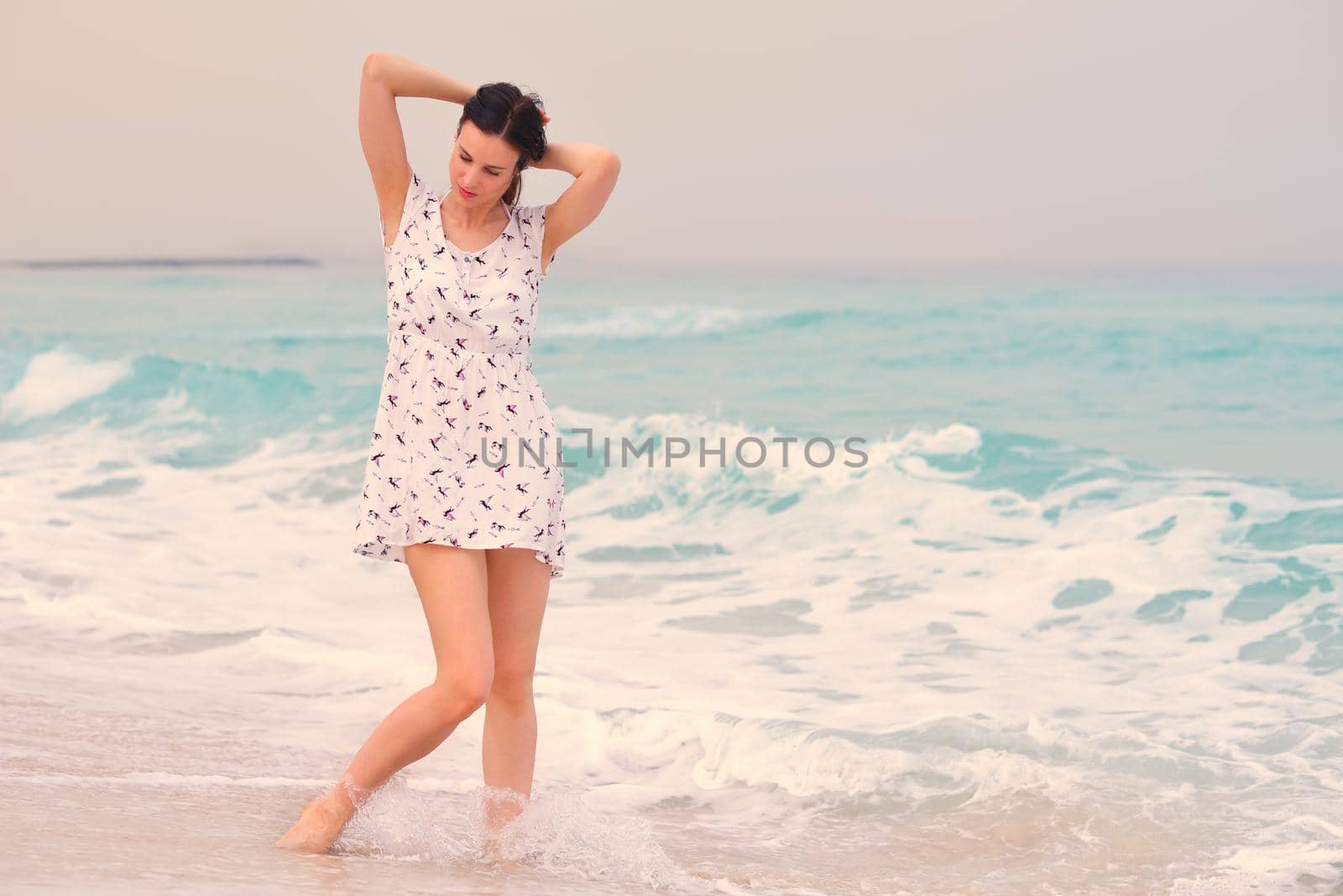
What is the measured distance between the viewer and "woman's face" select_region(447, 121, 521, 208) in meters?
1.97

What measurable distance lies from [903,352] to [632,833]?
8.67 metres

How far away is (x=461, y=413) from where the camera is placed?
204 cm

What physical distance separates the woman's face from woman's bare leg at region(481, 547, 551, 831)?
0.51 metres

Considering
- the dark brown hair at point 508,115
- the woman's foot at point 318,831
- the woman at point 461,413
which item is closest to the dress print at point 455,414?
the woman at point 461,413

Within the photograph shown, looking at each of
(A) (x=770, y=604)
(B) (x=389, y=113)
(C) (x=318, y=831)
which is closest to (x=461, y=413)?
(B) (x=389, y=113)

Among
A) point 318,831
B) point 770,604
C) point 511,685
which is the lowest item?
point 770,604

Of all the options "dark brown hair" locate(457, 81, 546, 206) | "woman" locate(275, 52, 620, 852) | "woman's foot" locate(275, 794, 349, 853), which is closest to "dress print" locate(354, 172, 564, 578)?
"woman" locate(275, 52, 620, 852)

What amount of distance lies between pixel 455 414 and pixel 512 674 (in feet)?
1.34

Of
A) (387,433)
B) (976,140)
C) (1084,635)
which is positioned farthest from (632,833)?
(976,140)

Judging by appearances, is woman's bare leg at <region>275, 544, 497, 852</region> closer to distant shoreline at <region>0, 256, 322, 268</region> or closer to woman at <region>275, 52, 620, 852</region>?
woman at <region>275, 52, 620, 852</region>

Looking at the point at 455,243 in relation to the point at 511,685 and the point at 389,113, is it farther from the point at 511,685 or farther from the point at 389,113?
the point at 511,685

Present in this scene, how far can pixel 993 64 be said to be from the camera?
Answer: 9.50 metres

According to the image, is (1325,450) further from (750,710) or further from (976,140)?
(750,710)

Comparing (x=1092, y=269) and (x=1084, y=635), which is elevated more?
(x=1092, y=269)
